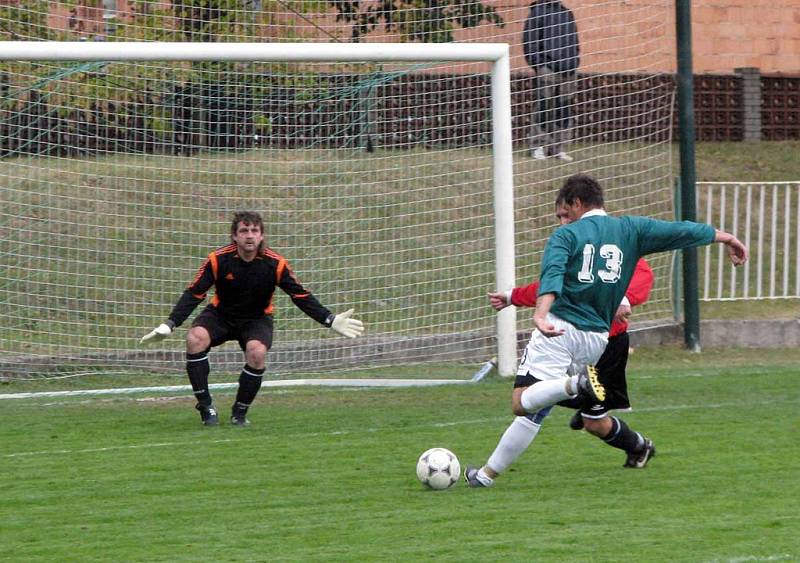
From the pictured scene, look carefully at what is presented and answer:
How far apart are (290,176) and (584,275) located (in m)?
5.63

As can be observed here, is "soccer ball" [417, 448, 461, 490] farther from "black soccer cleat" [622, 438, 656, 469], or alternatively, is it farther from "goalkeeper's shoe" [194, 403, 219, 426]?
"goalkeeper's shoe" [194, 403, 219, 426]

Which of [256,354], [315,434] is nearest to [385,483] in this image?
[315,434]

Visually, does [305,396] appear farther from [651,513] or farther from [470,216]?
[651,513]

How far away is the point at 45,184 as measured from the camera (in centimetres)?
1160

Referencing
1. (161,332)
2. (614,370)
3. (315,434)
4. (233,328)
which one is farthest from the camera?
(233,328)

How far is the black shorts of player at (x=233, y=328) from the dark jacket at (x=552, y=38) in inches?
160

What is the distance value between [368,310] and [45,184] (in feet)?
9.53

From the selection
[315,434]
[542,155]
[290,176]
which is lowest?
[315,434]

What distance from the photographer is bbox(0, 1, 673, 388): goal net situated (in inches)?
435

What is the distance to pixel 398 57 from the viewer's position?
10367 millimetres

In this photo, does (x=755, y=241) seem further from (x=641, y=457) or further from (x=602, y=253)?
(x=602, y=253)

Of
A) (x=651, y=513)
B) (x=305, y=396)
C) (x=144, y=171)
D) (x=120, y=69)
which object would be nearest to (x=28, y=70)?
(x=120, y=69)

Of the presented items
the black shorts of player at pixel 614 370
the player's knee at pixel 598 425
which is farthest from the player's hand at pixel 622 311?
the player's knee at pixel 598 425

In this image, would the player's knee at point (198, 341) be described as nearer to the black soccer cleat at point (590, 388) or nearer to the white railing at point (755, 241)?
the black soccer cleat at point (590, 388)
